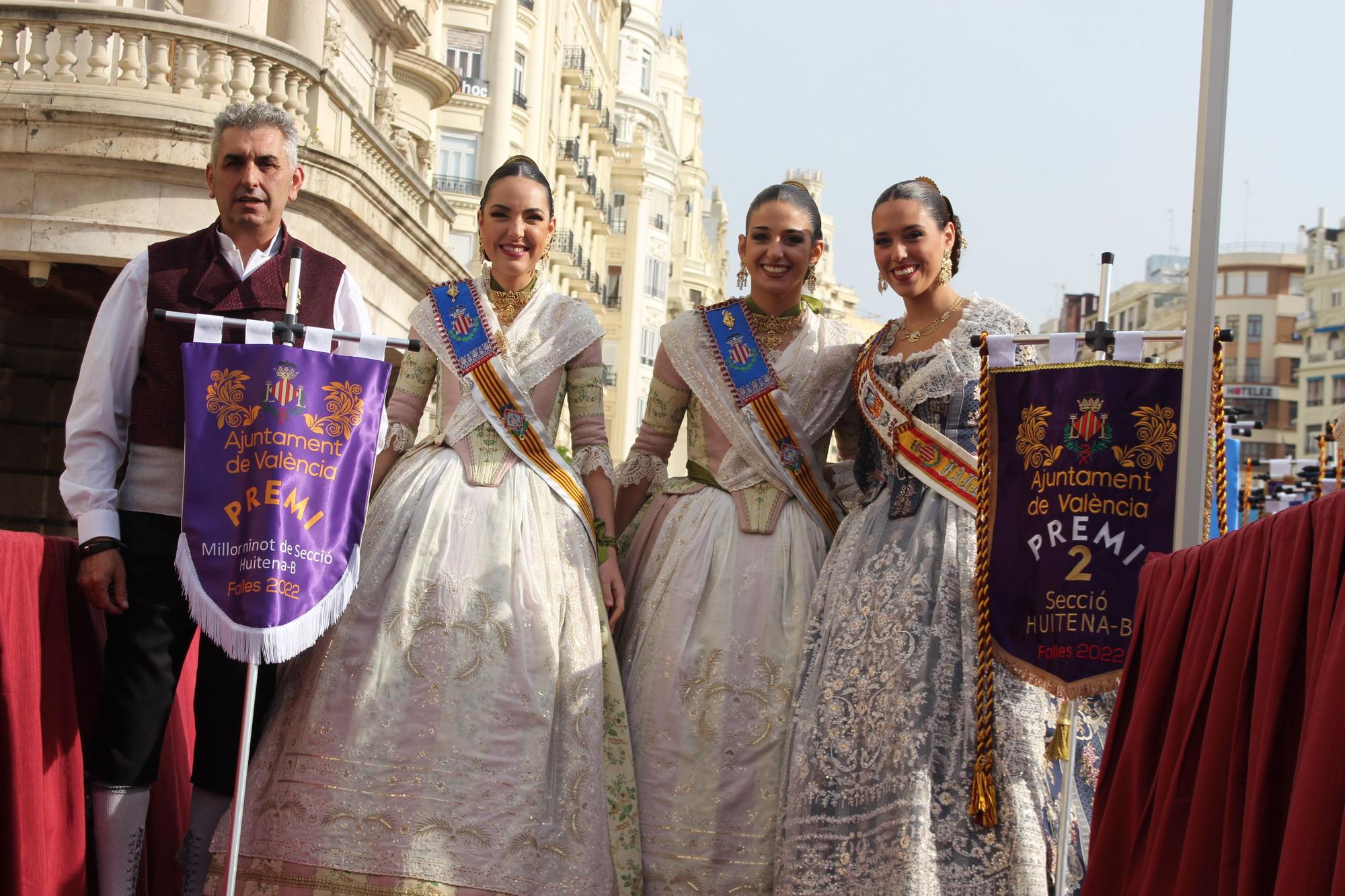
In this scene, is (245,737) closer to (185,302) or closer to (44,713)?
(44,713)

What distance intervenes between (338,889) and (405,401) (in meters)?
1.67

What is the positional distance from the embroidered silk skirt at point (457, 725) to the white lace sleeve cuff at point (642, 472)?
51 centimetres

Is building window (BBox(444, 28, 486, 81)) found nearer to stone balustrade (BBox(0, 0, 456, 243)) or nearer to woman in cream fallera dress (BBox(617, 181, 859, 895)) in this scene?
stone balustrade (BBox(0, 0, 456, 243))

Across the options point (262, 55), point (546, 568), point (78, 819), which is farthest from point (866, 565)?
point (262, 55)

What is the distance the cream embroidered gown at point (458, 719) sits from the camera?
4.17 meters

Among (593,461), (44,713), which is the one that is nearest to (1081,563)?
(593,461)

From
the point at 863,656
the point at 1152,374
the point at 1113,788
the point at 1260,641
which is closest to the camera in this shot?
the point at 1260,641

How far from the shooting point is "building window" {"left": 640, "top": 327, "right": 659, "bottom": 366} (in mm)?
48844

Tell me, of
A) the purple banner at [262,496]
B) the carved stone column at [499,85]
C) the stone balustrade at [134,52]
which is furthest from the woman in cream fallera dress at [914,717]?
the carved stone column at [499,85]

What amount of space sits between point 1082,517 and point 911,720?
27.5 inches

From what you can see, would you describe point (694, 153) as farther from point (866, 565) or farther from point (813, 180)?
point (866, 565)

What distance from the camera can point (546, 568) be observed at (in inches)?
183

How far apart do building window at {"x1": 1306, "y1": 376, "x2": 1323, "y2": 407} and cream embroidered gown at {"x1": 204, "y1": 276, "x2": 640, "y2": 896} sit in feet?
209

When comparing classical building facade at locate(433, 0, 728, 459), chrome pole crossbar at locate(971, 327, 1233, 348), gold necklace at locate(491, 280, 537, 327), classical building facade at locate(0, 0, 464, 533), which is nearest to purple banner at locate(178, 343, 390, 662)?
gold necklace at locate(491, 280, 537, 327)
